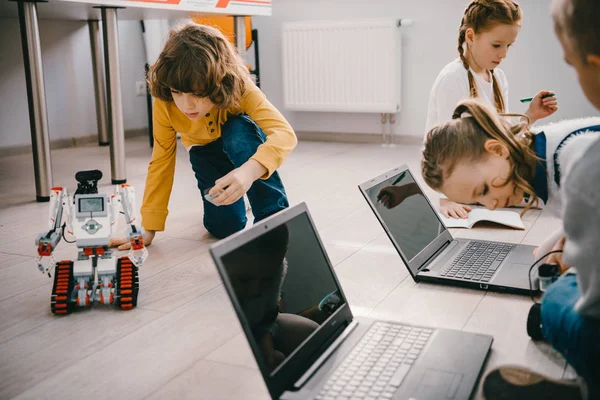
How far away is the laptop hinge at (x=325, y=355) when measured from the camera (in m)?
0.74

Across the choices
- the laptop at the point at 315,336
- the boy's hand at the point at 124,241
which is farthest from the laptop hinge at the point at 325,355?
the boy's hand at the point at 124,241

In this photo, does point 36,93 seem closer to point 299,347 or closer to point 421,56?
point 299,347

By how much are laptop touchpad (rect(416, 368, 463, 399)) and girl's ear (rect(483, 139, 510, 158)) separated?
13.3 inches

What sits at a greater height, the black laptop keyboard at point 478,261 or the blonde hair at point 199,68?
the blonde hair at point 199,68

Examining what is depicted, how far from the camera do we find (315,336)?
0.83 metres

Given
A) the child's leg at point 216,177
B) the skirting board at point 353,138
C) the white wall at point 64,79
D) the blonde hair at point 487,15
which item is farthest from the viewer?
the skirting board at point 353,138

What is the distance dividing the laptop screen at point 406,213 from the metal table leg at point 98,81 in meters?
2.15

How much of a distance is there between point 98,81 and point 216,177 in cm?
174

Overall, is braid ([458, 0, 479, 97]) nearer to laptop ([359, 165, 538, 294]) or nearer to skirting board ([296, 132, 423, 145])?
laptop ([359, 165, 538, 294])

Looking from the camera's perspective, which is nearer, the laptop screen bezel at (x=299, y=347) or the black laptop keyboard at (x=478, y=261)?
the laptop screen bezel at (x=299, y=347)

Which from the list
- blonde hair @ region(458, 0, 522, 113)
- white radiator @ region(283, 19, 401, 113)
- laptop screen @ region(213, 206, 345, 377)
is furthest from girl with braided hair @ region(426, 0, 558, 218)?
white radiator @ region(283, 19, 401, 113)

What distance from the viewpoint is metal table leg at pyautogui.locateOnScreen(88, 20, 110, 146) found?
3.01 meters

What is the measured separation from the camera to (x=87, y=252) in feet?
3.95

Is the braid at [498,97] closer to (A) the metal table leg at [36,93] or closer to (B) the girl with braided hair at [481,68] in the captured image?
(B) the girl with braided hair at [481,68]
